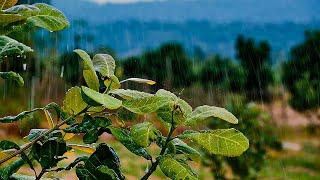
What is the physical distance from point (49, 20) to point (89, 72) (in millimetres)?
76

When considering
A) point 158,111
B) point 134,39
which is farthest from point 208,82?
point 134,39

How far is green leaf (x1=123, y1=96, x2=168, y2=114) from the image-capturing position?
23.2 inches

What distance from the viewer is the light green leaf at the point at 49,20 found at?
67cm

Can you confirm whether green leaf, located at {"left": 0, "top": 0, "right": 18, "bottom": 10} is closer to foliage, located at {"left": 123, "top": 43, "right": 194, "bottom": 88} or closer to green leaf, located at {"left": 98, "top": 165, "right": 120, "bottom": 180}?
green leaf, located at {"left": 98, "top": 165, "right": 120, "bottom": 180}

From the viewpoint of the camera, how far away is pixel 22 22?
63 cm

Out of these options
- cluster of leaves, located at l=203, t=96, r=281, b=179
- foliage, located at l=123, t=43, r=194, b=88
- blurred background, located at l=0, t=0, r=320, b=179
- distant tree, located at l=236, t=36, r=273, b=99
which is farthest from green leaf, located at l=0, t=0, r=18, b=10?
distant tree, located at l=236, t=36, r=273, b=99

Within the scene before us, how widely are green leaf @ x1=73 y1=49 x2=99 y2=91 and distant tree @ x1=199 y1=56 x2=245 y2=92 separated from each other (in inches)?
387

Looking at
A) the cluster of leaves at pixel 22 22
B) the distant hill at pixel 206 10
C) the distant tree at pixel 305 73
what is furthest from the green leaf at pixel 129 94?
the distant hill at pixel 206 10

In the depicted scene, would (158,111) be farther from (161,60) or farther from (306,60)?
(161,60)

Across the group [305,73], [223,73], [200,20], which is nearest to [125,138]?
[305,73]

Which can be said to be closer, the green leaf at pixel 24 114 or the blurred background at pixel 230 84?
the green leaf at pixel 24 114

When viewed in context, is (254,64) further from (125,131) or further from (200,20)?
(200,20)

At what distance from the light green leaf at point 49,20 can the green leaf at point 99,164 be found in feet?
0.43

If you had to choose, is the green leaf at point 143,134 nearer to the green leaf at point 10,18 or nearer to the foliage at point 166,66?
the green leaf at point 10,18
